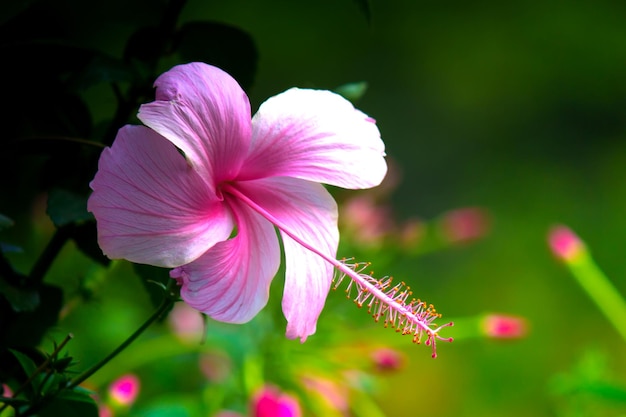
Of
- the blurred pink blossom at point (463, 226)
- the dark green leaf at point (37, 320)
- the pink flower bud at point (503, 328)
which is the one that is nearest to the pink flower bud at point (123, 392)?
the dark green leaf at point (37, 320)

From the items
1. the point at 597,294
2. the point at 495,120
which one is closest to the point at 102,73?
the point at 597,294

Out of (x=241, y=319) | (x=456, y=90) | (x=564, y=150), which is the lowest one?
(x=564, y=150)

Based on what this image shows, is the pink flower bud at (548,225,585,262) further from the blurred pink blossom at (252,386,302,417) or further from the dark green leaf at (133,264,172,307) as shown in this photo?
the dark green leaf at (133,264,172,307)

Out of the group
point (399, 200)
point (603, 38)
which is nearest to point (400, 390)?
point (399, 200)

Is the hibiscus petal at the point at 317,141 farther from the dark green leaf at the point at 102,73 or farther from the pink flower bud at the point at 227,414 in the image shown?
the pink flower bud at the point at 227,414

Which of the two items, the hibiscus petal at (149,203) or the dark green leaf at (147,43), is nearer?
the hibiscus petal at (149,203)

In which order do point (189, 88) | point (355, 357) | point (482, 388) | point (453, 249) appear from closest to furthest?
1. point (189, 88)
2. point (355, 357)
3. point (482, 388)
4. point (453, 249)

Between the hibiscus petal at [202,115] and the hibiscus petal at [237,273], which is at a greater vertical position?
the hibiscus petal at [202,115]

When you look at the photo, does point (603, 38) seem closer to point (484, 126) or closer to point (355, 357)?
point (484, 126)
